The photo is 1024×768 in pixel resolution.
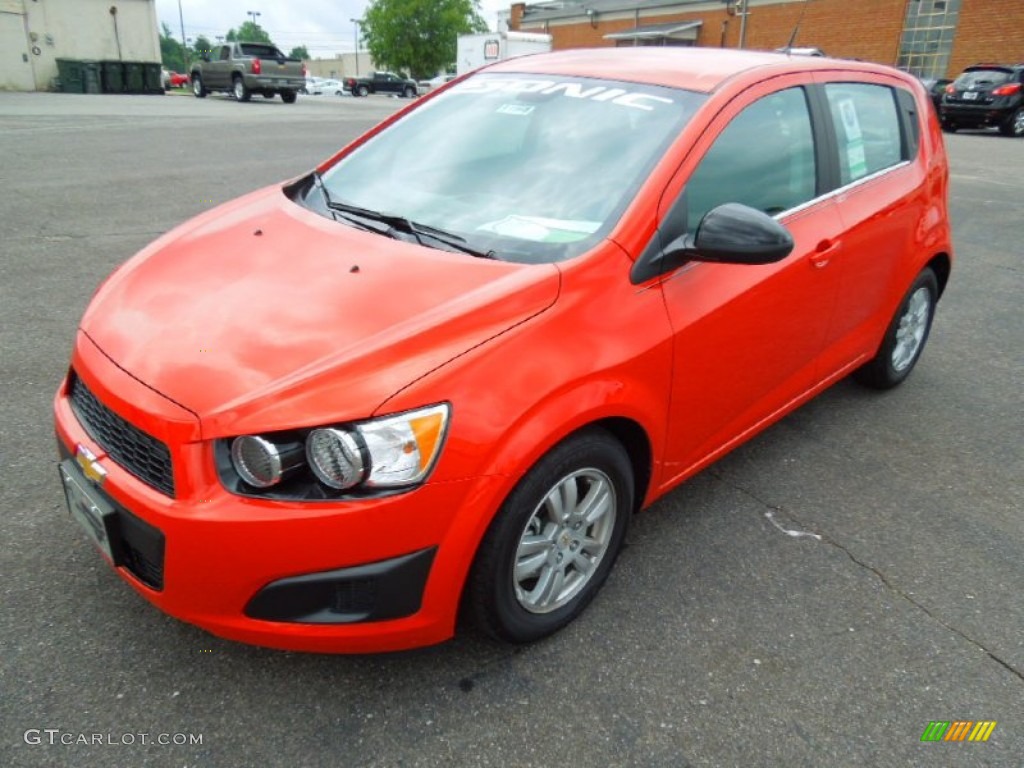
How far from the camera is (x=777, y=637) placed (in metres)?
2.49

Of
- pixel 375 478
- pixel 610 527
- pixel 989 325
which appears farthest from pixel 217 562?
pixel 989 325

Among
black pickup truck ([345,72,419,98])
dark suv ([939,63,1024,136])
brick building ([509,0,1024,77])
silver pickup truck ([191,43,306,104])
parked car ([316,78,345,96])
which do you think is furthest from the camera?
parked car ([316,78,345,96])

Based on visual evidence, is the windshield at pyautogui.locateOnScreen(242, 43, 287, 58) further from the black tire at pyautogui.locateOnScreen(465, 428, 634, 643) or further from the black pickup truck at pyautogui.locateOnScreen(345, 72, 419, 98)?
the black tire at pyautogui.locateOnScreen(465, 428, 634, 643)

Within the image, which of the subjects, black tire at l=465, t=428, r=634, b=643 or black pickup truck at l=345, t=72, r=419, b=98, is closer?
black tire at l=465, t=428, r=634, b=643

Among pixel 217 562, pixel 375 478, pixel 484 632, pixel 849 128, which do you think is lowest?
pixel 484 632

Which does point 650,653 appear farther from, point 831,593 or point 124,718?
point 124,718

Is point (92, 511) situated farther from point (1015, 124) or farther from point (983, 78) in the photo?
point (1015, 124)

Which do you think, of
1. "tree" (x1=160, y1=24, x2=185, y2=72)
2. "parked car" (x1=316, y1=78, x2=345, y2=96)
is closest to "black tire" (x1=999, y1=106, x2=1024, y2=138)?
"parked car" (x1=316, y1=78, x2=345, y2=96)

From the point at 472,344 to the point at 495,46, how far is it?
31.2m

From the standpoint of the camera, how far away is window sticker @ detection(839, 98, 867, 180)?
344 centimetres

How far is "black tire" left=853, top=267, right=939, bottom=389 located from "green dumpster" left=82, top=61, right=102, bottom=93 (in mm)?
34224

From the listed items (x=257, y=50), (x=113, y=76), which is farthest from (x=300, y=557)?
(x=113, y=76)

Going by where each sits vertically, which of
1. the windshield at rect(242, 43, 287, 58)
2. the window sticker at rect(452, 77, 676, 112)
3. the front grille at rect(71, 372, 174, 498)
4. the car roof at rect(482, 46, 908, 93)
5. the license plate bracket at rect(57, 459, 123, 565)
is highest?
the windshield at rect(242, 43, 287, 58)

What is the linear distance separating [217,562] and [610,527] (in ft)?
3.91
